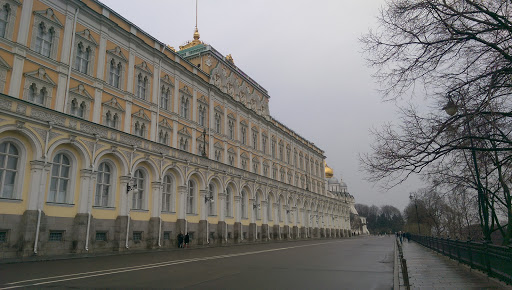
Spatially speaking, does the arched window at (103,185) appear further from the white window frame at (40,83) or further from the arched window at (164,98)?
the arched window at (164,98)

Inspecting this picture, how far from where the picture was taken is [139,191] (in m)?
26.0

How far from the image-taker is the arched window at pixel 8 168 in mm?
17625

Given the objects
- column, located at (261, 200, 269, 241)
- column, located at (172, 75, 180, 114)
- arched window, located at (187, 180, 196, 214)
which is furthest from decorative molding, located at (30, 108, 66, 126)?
column, located at (261, 200, 269, 241)

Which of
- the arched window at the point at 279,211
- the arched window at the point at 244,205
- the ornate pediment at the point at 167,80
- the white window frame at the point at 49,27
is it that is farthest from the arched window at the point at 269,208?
the white window frame at the point at 49,27

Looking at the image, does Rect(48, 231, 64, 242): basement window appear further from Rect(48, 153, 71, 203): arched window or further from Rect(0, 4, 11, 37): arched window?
Rect(0, 4, 11, 37): arched window

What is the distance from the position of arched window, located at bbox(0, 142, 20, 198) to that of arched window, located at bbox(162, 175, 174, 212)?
1152 centimetres

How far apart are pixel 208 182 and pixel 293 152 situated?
32.7 meters

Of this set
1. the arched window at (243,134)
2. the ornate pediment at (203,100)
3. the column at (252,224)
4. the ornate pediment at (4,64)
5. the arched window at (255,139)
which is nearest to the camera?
the ornate pediment at (4,64)

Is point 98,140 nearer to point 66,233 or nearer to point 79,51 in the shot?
point 66,233

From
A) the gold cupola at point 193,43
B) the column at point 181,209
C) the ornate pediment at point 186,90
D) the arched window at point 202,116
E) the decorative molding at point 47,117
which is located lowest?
the column at point 181,209

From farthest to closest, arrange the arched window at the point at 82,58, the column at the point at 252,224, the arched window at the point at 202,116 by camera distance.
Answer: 1. the column at the point at 252,224
2. the arched window at the point at 202,116
3. the arched window at the point at 82,58

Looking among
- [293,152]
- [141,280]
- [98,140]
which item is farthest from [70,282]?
[293,152]

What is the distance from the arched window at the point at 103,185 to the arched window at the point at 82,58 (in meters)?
7.51

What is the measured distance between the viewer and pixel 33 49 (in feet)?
72.0
